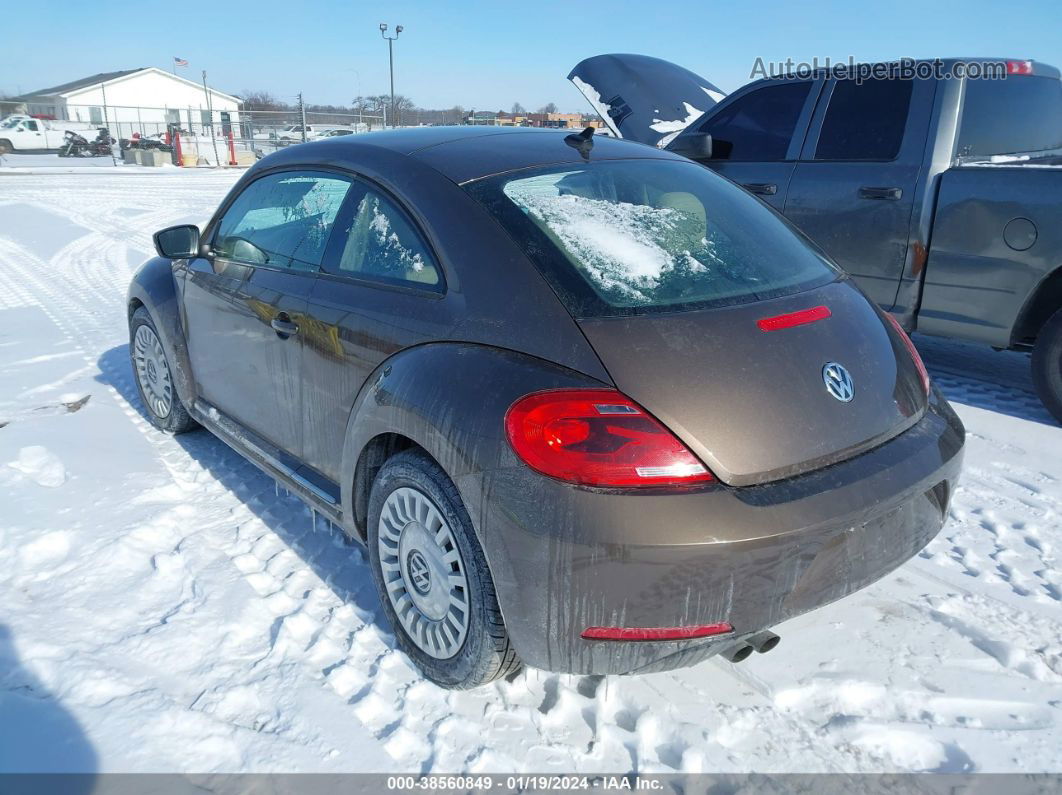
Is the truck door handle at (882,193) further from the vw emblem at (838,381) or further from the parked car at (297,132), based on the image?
the parked car at (297,132)

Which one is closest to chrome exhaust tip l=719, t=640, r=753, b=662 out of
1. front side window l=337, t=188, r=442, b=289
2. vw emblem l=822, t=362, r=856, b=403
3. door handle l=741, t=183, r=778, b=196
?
vw emblem l=822, t=362, r=856, b=403

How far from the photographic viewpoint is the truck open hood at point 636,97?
21.3 feet

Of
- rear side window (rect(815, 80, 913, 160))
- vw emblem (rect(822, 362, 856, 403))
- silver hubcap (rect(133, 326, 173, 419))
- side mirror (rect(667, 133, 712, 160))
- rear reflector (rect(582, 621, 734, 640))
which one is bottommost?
silver hubcap (rect(133, 326, 173, 419))

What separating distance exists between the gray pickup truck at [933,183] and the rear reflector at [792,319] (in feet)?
8.12

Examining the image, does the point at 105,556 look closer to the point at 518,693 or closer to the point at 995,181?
the point at 518,693

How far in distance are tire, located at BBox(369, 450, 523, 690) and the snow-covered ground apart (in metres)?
0.14

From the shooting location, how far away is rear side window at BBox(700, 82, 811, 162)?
16.9 ft

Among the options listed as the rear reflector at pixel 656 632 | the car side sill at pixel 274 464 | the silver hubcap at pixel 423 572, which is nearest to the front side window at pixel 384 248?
the silver hubcap at pixel 423 572

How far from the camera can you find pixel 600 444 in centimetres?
186

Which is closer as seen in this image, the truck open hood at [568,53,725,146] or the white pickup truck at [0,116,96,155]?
the truck open hood at [568,53,725,146]

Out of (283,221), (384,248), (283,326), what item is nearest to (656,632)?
(384,248)

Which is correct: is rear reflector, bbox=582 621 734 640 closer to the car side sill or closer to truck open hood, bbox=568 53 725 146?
the car side sill

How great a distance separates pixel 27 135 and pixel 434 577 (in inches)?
1616

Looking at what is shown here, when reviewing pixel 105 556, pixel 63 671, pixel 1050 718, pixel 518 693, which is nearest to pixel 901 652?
pixel 1050 718
